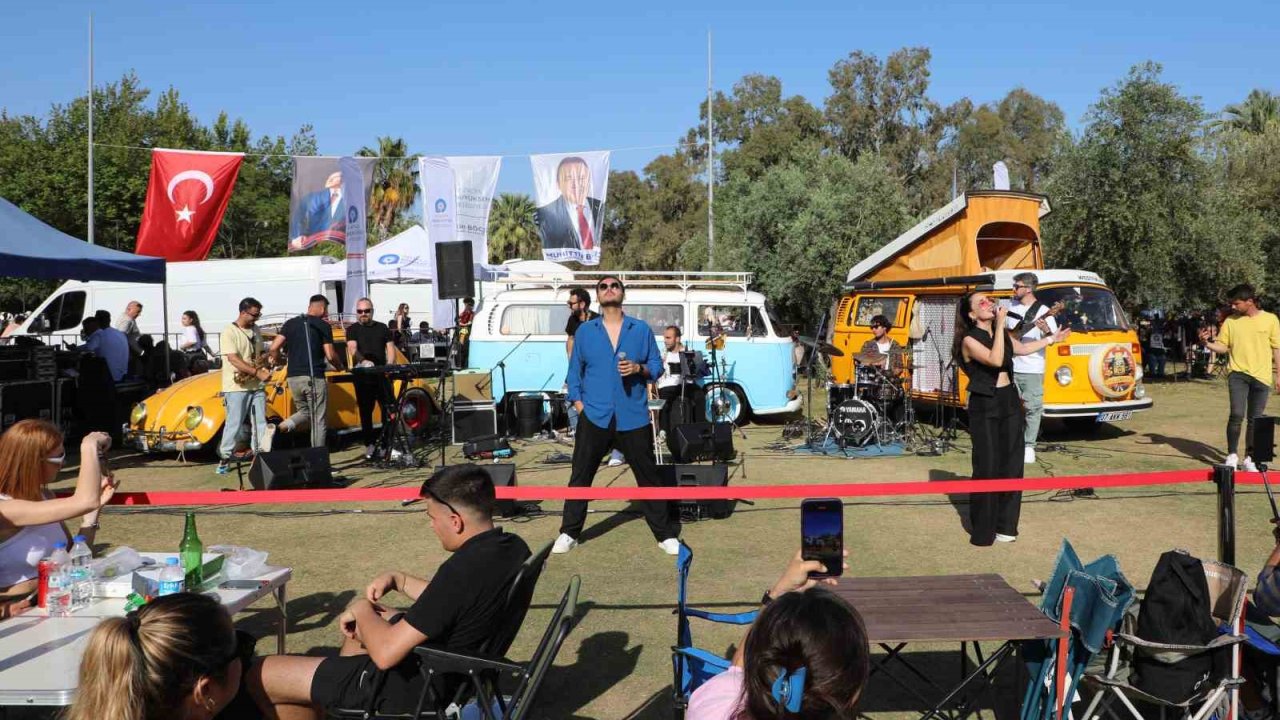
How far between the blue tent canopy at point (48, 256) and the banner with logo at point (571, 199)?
25.0ft

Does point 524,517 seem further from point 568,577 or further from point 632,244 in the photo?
point 632,244

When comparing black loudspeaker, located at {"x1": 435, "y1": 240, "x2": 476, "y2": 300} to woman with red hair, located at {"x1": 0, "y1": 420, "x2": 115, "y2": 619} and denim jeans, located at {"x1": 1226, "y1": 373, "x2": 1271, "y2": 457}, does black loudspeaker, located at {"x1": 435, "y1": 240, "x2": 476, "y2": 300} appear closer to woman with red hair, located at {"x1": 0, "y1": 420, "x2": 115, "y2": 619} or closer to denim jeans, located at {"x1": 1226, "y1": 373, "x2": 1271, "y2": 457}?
woman with red hair, located at {"x1": 0, "y1": 420, "x2": 115, "y2": 619}

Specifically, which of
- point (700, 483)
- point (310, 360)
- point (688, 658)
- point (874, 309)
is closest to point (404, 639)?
point (688, 658)

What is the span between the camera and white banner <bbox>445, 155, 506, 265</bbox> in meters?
17.1

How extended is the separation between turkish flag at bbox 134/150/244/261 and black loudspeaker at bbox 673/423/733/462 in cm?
825

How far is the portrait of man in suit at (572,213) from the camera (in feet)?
58.6

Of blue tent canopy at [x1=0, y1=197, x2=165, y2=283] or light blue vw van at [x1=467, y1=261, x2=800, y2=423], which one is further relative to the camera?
light blue vw van at [x1=467, y1=261, x2=800, y2=423]

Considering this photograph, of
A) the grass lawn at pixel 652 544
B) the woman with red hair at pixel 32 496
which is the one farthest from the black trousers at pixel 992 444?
the woman with red hair at pixel 32 496

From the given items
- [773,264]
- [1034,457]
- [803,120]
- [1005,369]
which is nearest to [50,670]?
[1005,369]

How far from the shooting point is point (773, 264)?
26859 mm

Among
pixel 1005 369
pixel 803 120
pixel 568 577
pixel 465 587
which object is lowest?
pixel 568 577

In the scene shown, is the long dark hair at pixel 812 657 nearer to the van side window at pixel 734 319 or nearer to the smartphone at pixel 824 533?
the smartphone at pixel 824 533

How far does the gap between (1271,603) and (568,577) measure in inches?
155

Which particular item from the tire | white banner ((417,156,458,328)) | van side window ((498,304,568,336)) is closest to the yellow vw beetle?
van side window ((498,304,568,336))
